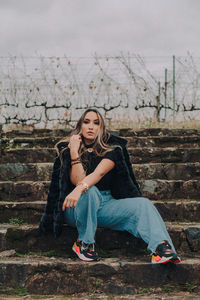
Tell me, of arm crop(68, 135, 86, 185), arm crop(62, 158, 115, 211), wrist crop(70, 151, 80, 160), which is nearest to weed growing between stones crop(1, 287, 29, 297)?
arm crop(62, 158, 115, 211)

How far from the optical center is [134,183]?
2742 mm

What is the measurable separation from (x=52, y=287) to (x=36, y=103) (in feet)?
19.3

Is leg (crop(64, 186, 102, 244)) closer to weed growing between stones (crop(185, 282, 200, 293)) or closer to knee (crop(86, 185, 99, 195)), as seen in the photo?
knee (crop(86, 185, 99, 195))

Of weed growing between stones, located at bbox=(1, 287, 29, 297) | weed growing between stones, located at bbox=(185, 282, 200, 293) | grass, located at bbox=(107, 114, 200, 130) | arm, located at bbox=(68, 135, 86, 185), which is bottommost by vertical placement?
weed growing between stones, located at bbox=(1, 287, 29, 297)

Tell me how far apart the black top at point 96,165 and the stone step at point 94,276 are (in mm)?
635

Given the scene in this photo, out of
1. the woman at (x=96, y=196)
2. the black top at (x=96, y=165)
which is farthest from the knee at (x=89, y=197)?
the black top at (x=96, y=165)

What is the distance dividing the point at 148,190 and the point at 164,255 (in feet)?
3.80

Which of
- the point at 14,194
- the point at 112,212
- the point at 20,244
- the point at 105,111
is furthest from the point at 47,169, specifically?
the point at 105,111

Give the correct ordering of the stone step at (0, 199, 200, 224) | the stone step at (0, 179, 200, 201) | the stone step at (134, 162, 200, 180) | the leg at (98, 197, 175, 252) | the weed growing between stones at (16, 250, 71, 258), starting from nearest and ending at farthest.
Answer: the leg at (98, 197, 175, 252) < the weed growing between stones at (16, 250, 71, 258) < the stone step at (0, 199, 200, 224) < the stone step at (0, 179, 200, 201) < the stone step at (134, 162, 200, 180)

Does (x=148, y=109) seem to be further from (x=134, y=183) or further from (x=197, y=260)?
(x=197, y=260)

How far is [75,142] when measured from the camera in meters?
2.69

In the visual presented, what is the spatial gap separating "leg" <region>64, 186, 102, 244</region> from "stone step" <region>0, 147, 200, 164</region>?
67.1 inches

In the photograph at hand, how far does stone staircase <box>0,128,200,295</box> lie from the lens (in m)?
2.20

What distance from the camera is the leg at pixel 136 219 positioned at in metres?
2.24
